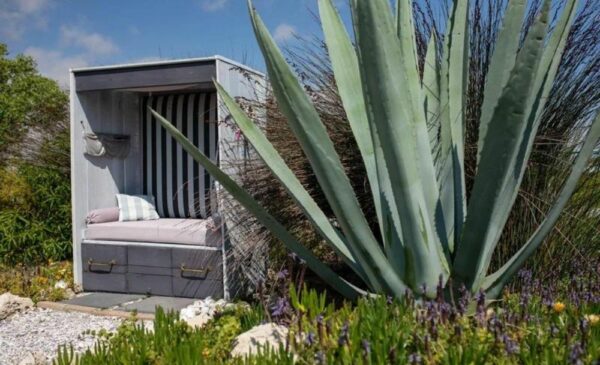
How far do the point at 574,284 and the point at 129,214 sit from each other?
171 inches

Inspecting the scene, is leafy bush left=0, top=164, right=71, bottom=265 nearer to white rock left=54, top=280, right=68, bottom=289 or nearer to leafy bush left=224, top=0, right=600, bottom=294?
white rock left=54, top=280, right=68, bottom=289

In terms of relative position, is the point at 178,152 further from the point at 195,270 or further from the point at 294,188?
the point at 294,188

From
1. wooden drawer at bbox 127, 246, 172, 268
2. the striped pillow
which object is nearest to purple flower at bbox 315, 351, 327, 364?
wooden drawer at bbox 127, 246, 172, 268

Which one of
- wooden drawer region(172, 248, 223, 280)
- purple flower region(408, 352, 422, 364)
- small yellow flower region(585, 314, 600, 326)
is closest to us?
purple flower region(408, 352, 422, 364)

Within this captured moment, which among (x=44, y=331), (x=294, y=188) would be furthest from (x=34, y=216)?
(x=294, y=188)

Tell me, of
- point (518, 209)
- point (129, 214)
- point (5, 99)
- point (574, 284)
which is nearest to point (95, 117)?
point (129, 214)

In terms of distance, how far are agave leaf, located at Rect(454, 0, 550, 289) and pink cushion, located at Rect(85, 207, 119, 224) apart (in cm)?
405

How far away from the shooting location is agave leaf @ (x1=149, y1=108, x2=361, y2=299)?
217 cm

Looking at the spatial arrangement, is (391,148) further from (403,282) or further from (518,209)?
(518,209)

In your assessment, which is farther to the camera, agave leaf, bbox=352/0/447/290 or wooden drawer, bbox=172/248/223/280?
wooden drawer, bbox=172/248/223/280

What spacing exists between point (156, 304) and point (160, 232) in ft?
2.07

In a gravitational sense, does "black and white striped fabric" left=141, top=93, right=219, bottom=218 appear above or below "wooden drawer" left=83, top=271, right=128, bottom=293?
above

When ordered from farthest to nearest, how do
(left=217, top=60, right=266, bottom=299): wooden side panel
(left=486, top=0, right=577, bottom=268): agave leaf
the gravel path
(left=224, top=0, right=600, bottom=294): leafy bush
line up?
(left=217, top=60, right=266, bottom=299): wooden side panel → the gravel path → (left=224, top=0, right=600, bottom=294): leafy bush → (left=486, top=0, right=577, bottom=268): agave leaf

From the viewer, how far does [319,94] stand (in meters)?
3.81
